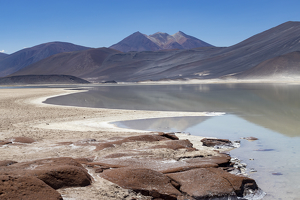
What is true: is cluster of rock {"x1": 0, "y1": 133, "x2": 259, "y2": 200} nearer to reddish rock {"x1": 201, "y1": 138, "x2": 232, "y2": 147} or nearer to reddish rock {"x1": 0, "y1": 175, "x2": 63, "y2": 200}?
reddish rock {"x1": 0, "y1": 175, "x2": 63, "y2": 200}

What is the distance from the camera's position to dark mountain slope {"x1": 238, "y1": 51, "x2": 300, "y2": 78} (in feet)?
261

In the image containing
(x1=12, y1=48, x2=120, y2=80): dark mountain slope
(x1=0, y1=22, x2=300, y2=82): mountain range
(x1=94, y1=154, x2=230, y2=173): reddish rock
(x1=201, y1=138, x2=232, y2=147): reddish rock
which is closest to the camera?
(x1=94, y1=154, x2=230, y2=173): reddish rock

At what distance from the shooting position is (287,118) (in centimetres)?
1348

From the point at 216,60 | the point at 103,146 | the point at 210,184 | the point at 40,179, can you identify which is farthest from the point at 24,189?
the point at 216,60

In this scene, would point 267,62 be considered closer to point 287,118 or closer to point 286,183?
point 287,118

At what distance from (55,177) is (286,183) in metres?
3.98

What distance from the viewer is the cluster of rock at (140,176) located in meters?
3.48

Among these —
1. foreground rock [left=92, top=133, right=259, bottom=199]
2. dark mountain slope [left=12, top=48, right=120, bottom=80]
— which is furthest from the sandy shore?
dark mountain slope [left=12, top=48, right=120, bottom=80]

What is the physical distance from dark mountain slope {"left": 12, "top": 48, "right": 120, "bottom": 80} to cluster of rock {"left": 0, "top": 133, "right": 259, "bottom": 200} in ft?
489

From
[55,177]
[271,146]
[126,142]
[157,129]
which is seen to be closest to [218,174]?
[55,177]

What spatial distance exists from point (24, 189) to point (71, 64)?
166700 millimetres

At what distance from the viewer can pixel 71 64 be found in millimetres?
163750

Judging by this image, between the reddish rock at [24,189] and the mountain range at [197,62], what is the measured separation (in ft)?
276

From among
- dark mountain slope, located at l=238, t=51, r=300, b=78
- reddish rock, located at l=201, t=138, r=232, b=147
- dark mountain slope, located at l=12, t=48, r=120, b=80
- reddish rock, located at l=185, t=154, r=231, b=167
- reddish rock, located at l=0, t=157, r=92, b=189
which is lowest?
reddish rock, located at l=201, t=138, r=232, b=147
